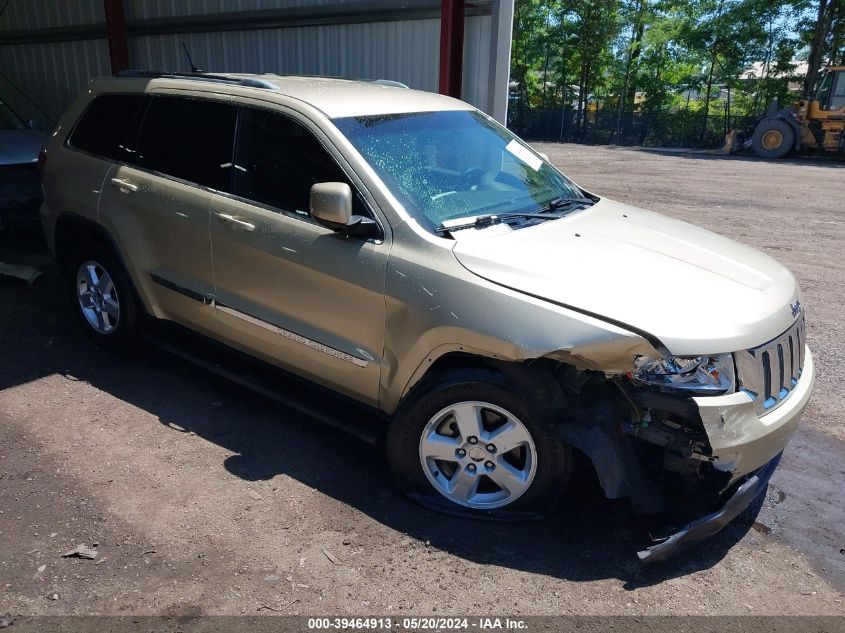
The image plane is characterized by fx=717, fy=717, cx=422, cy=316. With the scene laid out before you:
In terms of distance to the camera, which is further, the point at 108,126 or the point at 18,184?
the point at 18,184

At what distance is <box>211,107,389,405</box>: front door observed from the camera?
3.58 meters

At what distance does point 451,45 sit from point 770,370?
17.0 ft

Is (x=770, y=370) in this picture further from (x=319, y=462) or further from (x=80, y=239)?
(x=80, y=239)

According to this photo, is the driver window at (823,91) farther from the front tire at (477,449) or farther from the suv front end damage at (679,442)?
the front tire at (477,449)

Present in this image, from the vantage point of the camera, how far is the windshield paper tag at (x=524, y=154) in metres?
4.57

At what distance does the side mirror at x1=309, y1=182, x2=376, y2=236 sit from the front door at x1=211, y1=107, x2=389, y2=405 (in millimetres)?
69

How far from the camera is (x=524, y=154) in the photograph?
4.65m

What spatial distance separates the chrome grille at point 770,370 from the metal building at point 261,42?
4538 mm

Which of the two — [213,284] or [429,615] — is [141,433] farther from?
[429,615]

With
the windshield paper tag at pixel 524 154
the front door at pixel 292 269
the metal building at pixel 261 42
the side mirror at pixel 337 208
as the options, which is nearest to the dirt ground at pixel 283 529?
the front door at pixel 292 269

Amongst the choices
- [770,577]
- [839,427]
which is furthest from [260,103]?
[839,427]

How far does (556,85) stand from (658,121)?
9538 mm

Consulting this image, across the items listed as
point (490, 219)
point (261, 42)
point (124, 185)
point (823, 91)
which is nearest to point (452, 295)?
point (490, 219)

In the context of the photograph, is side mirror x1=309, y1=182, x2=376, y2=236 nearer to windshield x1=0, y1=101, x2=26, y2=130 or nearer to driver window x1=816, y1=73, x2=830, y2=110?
windshield x1=0, y1=101, x2=26, y2=130
